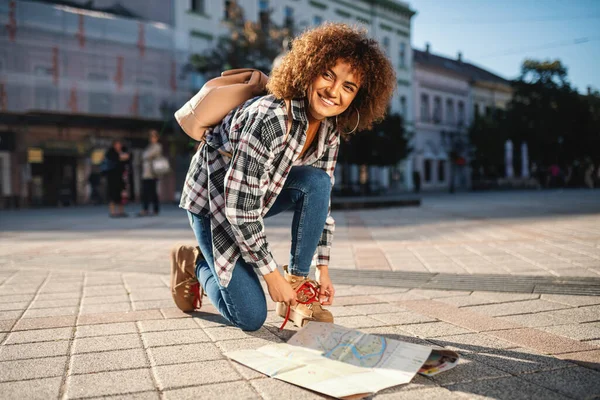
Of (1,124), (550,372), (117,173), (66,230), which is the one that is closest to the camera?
(550,372)

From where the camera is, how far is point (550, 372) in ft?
6.88

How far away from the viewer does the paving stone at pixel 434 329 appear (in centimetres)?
270

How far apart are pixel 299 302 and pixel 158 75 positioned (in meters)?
22.7

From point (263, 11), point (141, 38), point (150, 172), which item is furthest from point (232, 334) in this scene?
point (263, 11)

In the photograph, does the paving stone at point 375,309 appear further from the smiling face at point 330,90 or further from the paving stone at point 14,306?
the paving stone at point 14,306

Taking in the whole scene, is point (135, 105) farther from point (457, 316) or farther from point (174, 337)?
point (457, 316)

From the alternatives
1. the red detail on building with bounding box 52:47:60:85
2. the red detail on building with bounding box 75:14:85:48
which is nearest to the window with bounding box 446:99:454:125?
the red detail on building with bounding box 75:14:85:48

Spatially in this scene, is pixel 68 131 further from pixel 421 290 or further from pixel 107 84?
pixel 421 290

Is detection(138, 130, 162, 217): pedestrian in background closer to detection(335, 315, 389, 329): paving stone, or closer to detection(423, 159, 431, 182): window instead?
detection(335, 315, 389, 329): paving stone

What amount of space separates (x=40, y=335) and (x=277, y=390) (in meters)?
1.44

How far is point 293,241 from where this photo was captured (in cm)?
294

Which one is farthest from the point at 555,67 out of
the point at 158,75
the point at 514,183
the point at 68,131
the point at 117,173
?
the point at 117,173

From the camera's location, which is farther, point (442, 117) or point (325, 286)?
point (442, 117)

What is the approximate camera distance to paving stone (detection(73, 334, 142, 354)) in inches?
99.9
